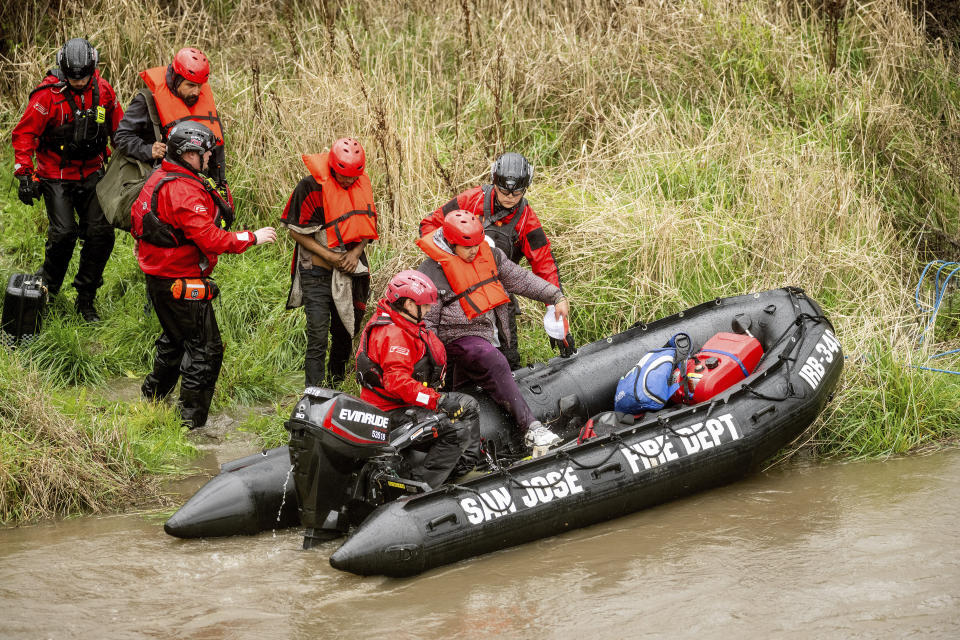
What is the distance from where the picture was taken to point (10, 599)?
180 inches

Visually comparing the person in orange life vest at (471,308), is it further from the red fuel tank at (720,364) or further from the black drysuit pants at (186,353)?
the black drysuit pants at (186,353)

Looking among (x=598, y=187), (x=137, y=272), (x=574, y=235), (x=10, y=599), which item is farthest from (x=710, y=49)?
(x=10, y=599)

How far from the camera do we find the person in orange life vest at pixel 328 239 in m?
6.40

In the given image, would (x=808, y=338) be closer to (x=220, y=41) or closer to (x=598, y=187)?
(x=598, y=187)

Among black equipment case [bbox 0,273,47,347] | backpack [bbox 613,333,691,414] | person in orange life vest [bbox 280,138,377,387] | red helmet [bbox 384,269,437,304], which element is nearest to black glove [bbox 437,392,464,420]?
red helmet [bbox 384,269,437,304]

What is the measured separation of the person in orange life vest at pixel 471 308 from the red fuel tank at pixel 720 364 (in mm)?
865

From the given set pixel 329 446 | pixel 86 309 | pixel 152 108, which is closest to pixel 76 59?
pixel 152 108

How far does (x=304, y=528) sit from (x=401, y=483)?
69cm

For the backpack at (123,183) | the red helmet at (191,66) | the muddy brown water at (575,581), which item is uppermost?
the red helmet at (191,66)

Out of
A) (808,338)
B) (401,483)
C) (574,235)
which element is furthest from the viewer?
(574,235)

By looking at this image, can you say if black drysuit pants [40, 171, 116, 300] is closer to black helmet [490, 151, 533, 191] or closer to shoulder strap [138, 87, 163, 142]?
shoulder strap [138, 87, 163, 142]

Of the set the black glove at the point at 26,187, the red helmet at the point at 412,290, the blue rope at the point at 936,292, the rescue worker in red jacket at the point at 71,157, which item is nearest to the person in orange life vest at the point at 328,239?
the red helmet at the point at 412,290

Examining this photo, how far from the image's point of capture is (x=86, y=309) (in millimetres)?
7527

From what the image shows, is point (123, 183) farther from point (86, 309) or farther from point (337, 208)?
Answer: point (337, 208)
